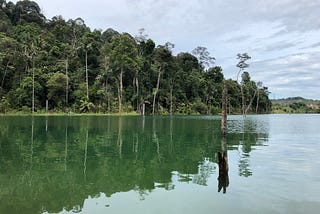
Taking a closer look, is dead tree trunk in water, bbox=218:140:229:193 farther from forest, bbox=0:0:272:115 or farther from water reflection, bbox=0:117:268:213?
forest, bbox=0:0:272:115

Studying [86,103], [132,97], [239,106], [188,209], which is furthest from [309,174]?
[239,106]

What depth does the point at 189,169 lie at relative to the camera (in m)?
12.3

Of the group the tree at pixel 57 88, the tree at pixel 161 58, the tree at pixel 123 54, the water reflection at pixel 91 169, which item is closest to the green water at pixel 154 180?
the water reflection at pixel 91 169

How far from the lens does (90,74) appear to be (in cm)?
6512

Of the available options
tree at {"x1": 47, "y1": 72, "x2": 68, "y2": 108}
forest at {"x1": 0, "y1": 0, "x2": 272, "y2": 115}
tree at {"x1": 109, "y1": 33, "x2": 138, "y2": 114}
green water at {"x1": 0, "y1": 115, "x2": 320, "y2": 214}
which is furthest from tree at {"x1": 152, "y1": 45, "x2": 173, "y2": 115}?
green water at {"x1": 0, "y1": 115, "x2": 320, "y2": 214}

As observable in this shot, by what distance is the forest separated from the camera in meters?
57.0

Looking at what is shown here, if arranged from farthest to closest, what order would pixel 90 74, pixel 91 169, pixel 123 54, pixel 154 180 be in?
pixel 90 74 → pixel 123 54 → pixel 91 169 → pixel 154 180

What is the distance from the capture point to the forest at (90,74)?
57000mm

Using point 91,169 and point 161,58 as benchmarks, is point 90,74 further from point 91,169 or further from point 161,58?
point 91,169

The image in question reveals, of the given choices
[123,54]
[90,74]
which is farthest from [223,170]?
[90,74]

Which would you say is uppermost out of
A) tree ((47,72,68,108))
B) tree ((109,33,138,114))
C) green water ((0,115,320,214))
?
tree ((109,33,138,114))

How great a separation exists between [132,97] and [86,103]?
33.3 feet

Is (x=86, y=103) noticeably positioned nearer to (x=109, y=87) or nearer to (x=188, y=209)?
(x=109, y=87)

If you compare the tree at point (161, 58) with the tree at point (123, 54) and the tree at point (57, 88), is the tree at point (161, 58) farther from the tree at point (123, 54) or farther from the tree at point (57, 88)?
the tree at point (57, 88)
